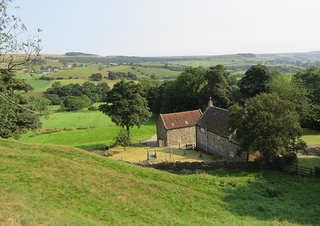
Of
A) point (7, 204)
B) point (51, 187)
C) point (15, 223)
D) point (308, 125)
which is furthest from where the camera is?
point (308, 125)

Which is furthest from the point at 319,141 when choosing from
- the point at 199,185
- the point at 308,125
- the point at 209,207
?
the point at 209,207

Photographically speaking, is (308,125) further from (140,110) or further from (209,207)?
(209,207)

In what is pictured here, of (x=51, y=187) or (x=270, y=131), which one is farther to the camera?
(x=270, y=131)

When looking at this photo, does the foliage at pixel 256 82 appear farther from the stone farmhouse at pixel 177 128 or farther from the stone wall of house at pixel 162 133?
the stone wall of house at pixel 162 133

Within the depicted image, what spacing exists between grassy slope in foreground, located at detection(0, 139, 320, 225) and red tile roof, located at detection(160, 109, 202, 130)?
19.2 meters

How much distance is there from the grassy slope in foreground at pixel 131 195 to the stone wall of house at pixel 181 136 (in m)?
18.6

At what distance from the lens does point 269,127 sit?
1988cm

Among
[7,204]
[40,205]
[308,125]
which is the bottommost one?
[308,125]

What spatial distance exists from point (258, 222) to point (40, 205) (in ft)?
41.5

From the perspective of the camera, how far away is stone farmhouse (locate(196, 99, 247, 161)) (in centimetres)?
2674

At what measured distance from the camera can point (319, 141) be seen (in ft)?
Result: 104

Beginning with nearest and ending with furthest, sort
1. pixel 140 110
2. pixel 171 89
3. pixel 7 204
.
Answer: pixel 7 204, pixel 140 110, pixel 171 89

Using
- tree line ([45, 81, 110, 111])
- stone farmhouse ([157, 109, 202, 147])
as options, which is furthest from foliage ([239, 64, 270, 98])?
tree line ([45, 81, 110, 111])

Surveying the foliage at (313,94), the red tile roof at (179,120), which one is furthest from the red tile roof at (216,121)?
the foliage at (313,94)
